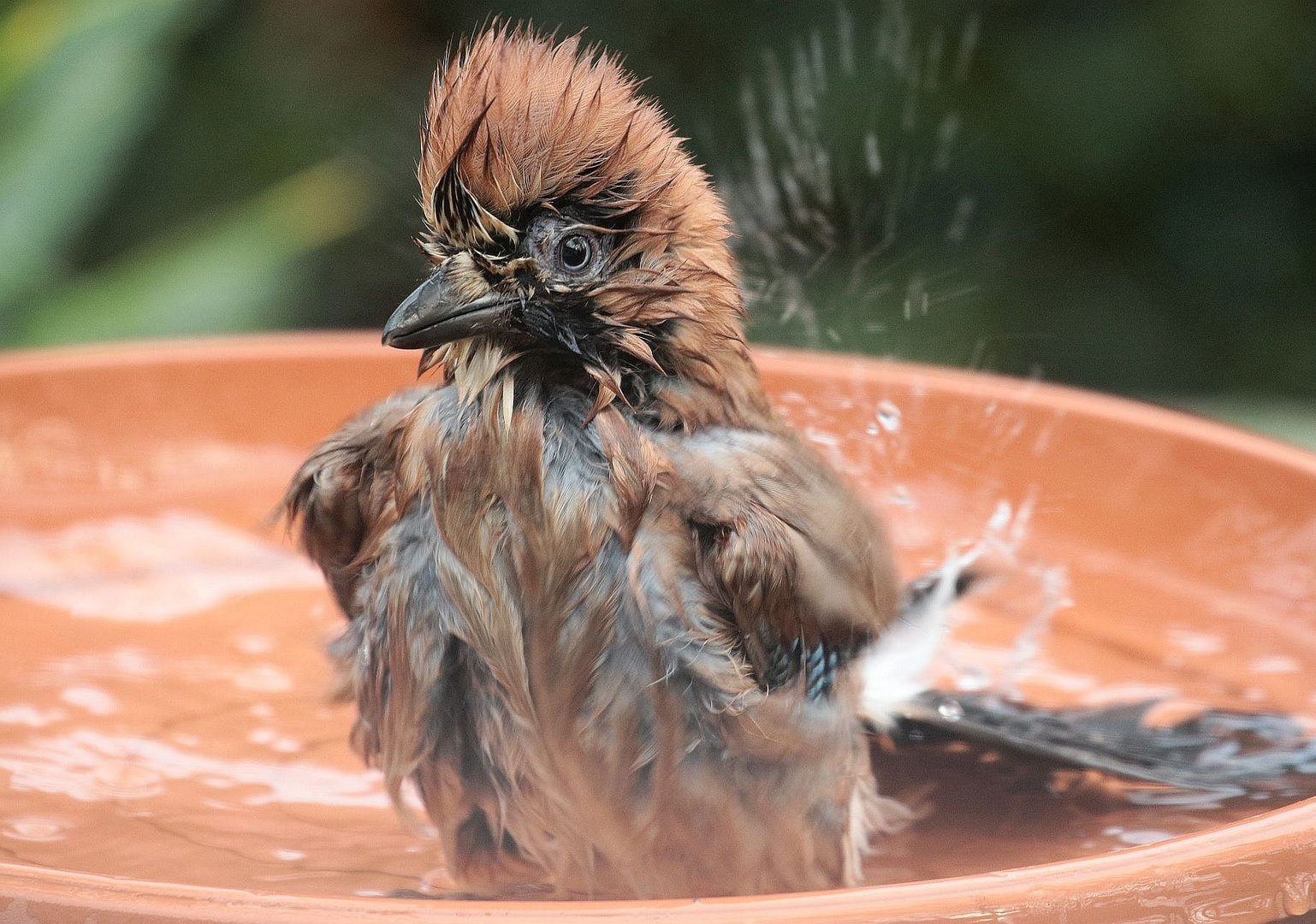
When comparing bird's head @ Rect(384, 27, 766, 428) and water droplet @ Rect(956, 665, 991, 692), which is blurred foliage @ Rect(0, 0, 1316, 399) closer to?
water droplet @ Rect(956, 665, 991, 692)

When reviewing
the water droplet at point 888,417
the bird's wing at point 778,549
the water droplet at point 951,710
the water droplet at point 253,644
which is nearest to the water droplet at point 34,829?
the water droplet at point 253,644

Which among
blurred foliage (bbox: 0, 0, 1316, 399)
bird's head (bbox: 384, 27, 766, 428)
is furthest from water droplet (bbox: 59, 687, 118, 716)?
blurred foliage (bbox: 0, 0, 1316, 399)

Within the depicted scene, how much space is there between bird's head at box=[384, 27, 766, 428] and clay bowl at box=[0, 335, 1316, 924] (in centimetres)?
51

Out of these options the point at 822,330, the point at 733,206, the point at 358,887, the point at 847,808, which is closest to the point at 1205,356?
the point at 822,330

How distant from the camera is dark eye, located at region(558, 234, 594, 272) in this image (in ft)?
5.36

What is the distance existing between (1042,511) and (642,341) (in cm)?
113

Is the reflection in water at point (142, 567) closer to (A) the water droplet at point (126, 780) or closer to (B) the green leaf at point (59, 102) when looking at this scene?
(A) the water droplet at point (126, 780)

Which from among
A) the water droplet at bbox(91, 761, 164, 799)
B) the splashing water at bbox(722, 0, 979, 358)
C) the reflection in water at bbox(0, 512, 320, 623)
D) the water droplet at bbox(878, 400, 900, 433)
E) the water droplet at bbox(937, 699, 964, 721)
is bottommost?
the water droplet at bbox(91, 761, 164, 799)

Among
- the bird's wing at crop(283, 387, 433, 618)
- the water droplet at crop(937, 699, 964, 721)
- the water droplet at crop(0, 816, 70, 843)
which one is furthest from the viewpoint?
→ the water droplet at crop(937, 699, 964, 721)

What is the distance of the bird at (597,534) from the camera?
1.62 m

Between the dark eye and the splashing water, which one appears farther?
the splashing water

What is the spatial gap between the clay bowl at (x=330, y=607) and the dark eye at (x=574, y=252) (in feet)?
1.91

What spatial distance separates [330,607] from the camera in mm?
2508

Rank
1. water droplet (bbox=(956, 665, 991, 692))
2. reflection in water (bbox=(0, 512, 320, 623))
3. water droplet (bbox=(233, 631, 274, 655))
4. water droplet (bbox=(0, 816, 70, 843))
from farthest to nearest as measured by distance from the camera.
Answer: reflection in water (bbox=(0, 512, 320, 623)) < water droplet (bbox=(233, 631, 274, 655)) < water droplet (bbox=(956, 665, 991, 692)) < water droplet (bbox=(0, 816, 70, 843))
